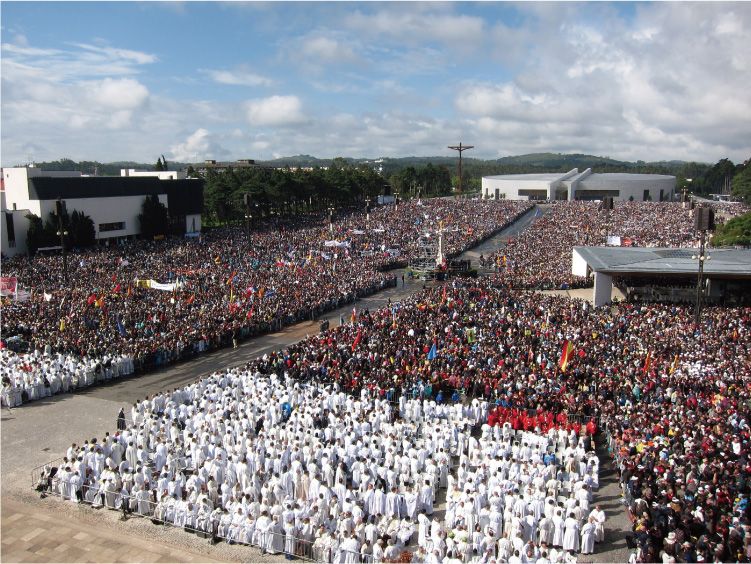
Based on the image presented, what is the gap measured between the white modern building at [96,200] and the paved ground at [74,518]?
3317 cm

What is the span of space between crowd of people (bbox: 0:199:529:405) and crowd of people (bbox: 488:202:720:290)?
6676mm

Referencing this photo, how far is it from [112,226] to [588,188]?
95814mm

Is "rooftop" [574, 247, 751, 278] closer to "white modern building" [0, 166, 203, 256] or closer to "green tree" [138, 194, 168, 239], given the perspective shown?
"green tree" [138, 194, 168, 239]

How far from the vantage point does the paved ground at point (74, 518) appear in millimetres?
11820

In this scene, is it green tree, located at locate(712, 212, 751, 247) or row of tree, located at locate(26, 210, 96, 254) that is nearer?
green tree, located at locate(712, 212, 751, 247)

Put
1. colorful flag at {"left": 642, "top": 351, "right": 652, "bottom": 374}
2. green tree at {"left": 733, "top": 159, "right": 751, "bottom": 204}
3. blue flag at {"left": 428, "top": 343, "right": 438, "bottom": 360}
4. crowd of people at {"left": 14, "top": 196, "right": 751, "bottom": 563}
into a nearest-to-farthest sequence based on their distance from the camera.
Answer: crowd of people at {"left": 14, "top": 196, "right": 751, "bottom": 563} < colorful flag at {"left": 642, "top": 351, "right": 652, "bottom": 374} < blue flag at {"left": 428, "top": 343, "right": 438, "bottom": 360} < green tree at {"left": 733, "top": 159, "right": 751, "bottom": 204}

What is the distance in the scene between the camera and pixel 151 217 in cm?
5803

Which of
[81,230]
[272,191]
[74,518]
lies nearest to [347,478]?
[74,518]

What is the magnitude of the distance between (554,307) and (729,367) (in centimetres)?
969

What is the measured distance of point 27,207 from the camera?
49.9m

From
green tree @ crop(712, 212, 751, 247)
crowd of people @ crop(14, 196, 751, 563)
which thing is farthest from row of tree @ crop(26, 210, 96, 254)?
green tree @ crop(712, 212, 751, 247)

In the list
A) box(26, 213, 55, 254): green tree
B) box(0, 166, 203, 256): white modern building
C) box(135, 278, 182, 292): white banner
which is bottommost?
box(135, 278, 182, 292): white banner

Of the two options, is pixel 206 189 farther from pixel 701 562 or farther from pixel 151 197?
pixel 701 562

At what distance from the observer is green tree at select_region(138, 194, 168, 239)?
Answer: 190ft
